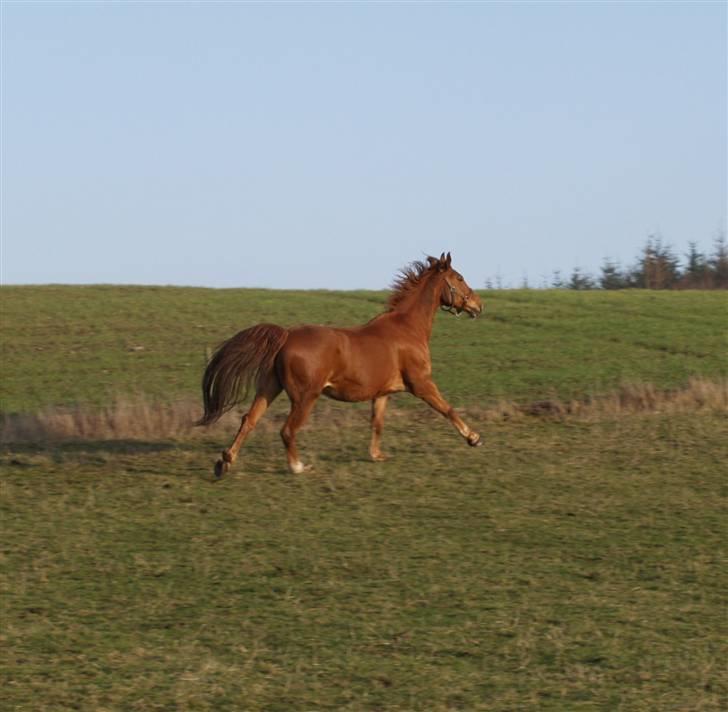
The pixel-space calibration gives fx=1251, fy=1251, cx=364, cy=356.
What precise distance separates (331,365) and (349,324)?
13402mm

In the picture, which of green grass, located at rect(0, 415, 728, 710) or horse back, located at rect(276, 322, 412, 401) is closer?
green grass, located at rect(0, 415, 728, 710)

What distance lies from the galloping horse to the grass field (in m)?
0.51

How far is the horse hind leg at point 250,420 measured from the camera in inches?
432

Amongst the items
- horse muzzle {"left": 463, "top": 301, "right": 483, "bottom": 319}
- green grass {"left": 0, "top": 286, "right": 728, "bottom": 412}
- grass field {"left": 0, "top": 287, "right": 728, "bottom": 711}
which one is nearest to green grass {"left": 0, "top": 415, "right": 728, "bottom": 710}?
grass field {"left": 0, "top": 287, "right": 728, "bottom": 711}

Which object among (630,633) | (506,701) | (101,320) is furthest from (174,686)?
(101,320)

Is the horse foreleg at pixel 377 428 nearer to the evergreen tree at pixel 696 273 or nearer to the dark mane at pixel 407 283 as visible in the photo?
the dark mane at pixel 407 283

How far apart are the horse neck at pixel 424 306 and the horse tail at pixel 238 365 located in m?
1.54

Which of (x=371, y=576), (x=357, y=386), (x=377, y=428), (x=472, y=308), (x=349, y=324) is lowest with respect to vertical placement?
(x=371, y=576)

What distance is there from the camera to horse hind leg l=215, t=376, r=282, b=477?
10984mm

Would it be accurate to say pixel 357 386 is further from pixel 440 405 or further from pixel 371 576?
pixel 371 576

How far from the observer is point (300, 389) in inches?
447

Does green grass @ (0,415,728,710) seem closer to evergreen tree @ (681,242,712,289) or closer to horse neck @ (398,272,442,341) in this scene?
horse neck @ (398,272,442,341)

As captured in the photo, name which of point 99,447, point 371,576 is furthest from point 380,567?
point 99,447

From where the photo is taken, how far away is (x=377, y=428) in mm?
12141
